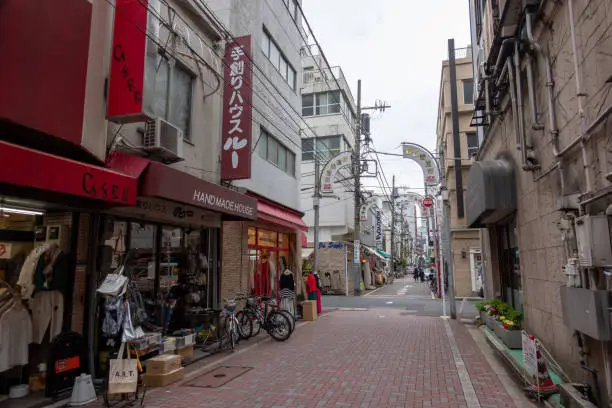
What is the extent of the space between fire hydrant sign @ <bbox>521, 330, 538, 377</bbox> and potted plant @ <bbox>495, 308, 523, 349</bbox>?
220cm

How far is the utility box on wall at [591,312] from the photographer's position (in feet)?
14.5

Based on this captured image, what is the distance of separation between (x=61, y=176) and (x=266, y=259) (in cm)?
1046

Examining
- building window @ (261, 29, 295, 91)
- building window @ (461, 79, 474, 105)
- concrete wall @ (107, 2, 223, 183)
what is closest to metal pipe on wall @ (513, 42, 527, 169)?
concrete wall @ (107, 2, 223, 183)

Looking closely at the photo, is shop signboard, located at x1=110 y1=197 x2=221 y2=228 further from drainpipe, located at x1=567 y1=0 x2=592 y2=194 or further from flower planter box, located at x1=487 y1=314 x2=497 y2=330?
flower planter box, located at x1=487 y1=314 x2=497 y2=330

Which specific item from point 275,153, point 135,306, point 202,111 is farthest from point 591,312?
point 275,153

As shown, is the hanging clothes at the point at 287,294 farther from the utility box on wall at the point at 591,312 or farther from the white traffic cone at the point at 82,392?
the utility box on wall at the point at 591,312

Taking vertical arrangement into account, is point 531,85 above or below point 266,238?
above

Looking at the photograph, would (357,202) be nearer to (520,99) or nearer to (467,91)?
(467,91)

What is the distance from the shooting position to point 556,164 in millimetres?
6273

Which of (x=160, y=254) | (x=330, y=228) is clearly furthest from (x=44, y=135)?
(x=330, y=228)

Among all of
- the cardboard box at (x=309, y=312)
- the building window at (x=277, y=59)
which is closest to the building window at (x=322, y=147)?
the building window at (x=277, y=59)

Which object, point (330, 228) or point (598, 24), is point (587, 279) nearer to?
point (598, 24)

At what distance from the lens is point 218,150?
38.3 feet

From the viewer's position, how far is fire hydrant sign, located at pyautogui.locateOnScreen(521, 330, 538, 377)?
580cm
